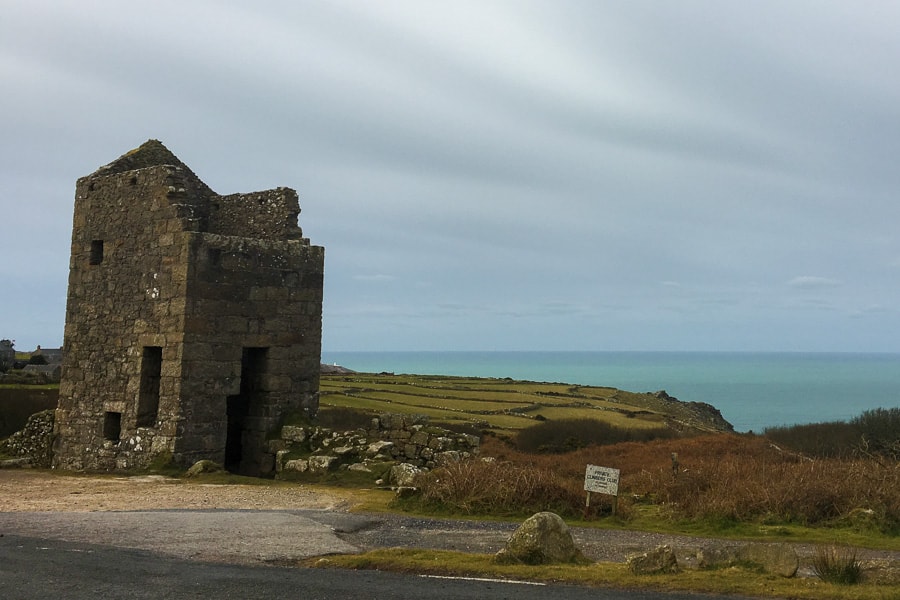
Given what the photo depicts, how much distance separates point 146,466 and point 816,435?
1952cm

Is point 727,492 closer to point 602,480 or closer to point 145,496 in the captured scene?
point 602,480

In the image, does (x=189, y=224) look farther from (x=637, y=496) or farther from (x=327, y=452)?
(x=637, y=496)

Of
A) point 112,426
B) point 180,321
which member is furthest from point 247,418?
point 112,426

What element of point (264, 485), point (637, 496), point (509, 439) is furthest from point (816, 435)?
point (264, 485)

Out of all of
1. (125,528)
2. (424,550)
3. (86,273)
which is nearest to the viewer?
(424,550)

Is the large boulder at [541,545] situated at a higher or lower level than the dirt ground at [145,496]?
higher

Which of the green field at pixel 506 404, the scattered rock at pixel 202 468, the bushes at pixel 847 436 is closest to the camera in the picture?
the scattered rock at pixel 202 468

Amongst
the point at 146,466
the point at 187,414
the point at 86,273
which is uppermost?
the point at 86,273

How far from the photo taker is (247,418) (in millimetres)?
18812

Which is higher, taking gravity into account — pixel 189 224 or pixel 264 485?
pixel 189 224

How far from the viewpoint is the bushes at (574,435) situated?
25453mm

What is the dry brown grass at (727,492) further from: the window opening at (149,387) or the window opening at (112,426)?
the window opening at (112,426)

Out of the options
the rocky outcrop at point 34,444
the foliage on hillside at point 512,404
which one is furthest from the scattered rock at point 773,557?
the foliage on hillside at point 512,404

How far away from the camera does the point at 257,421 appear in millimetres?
18516
